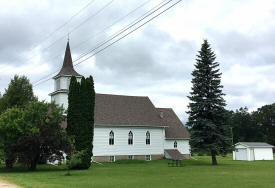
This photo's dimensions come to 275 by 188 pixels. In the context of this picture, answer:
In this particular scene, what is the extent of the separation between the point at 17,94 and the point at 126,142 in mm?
15702

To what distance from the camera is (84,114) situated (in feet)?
103

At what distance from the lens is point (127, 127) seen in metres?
42.8

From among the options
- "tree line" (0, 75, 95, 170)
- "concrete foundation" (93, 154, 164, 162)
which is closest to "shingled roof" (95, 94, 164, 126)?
"concrete foundation" (93, 154, 164, 162)

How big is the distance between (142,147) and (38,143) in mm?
19229

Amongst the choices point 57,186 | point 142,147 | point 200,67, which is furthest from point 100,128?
point 57,186

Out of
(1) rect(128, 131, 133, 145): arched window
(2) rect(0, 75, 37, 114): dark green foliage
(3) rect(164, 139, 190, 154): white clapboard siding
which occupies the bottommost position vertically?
(3) rect(164, 139, 190, 154): white clapboard siding

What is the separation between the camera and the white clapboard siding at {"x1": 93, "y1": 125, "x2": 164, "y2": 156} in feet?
132

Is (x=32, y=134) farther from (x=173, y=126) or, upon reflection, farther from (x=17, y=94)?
(x=173, y=126)

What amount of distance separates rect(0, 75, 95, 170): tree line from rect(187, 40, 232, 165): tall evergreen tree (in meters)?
12.7

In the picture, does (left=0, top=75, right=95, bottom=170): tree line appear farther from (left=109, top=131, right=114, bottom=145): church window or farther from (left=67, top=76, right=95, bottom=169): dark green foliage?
(left=109, top=131, right=114, bottom=145): church window

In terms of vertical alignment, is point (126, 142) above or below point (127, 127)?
below

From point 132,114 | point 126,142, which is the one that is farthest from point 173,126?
point 126,142

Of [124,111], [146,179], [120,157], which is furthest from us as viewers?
[124,111]

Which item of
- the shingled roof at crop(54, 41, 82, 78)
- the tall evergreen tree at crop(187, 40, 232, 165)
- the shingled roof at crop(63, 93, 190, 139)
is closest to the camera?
the tall evergreen tree at crop(187, 40, 232, 165)
